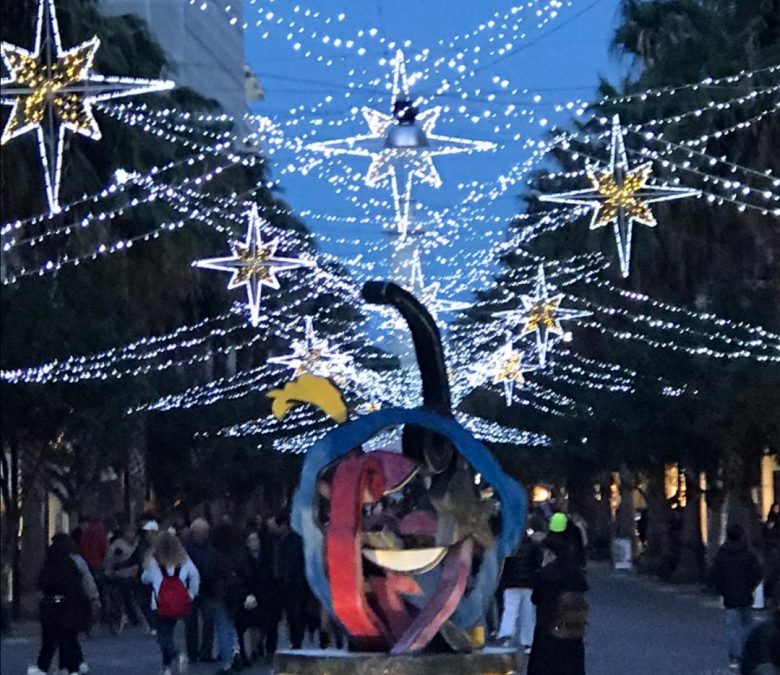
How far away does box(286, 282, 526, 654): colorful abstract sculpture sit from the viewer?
11789 mm

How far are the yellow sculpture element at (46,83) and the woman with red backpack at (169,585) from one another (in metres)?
4.16

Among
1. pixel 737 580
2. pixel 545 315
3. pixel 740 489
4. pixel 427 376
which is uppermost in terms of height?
pixel 545 315

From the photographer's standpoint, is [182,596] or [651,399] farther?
[651,399]

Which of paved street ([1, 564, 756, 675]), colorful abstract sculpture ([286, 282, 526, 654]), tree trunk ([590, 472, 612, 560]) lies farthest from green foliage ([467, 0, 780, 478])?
tree trunk ([590, 472, 612, 560])

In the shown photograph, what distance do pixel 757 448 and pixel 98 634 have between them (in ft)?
50.1

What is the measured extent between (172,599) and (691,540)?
28.5 meters

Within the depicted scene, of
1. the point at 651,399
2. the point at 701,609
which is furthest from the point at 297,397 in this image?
the point at 651,399

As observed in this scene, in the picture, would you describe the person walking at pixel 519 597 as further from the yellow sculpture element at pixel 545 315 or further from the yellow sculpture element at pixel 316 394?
the yellow sculpture element at pixel 545 315

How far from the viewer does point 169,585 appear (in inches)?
779

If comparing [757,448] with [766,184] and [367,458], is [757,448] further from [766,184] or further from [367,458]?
[367,458]

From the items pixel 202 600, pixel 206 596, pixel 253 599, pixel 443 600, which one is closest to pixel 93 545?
pixel 202 600

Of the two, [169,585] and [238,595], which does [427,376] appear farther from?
[238,595]

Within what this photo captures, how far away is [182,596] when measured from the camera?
65.0ft

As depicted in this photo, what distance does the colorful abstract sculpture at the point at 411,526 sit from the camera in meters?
11.8
